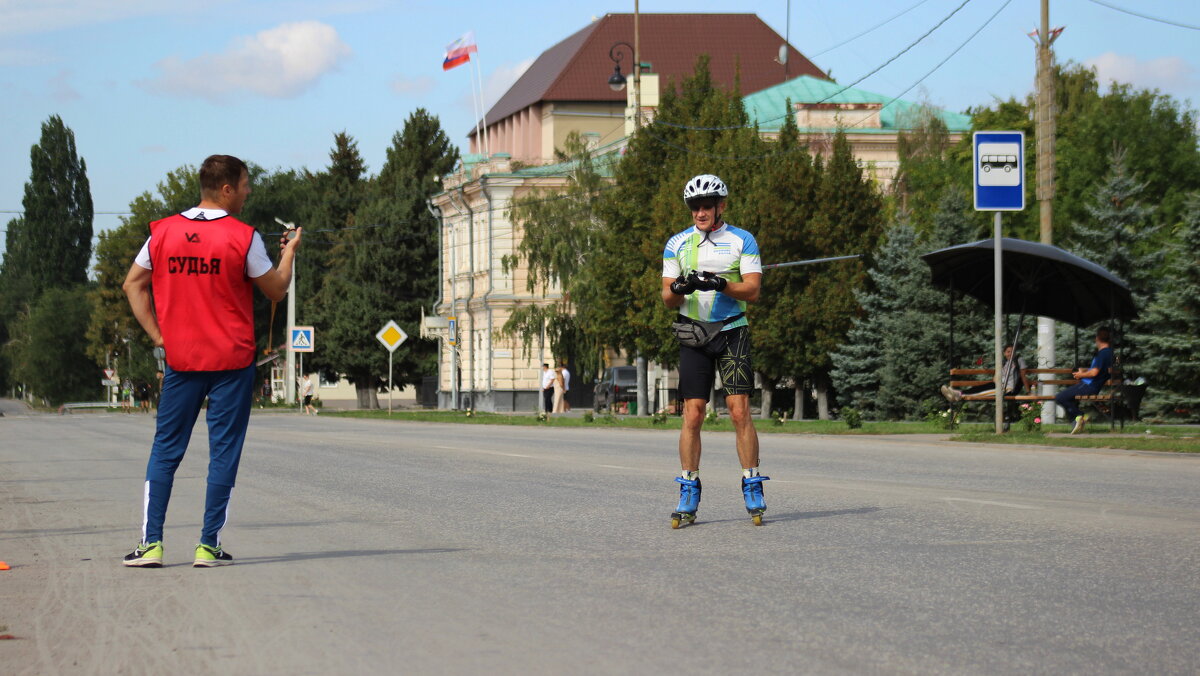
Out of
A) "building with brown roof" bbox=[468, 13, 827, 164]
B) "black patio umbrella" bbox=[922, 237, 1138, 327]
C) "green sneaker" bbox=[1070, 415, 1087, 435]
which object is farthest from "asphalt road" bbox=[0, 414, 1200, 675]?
"building with brown roof" bbox=[468, 13, 827, 164]

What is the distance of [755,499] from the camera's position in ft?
31.1

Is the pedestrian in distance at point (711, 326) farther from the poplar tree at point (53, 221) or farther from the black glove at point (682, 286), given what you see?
the poplar tree at point (53, 221)

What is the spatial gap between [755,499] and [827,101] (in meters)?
59.7

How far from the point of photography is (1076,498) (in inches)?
450

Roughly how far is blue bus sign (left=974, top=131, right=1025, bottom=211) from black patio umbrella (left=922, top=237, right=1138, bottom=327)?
1639 mm

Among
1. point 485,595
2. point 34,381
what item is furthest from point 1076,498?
point 34,381

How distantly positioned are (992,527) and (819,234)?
32.7 m

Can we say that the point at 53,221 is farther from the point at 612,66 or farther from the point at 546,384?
the point at 546,384

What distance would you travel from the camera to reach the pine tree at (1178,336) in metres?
30.0

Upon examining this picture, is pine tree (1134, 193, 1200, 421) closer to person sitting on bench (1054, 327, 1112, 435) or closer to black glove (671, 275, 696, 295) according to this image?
person sitting on bench (1054, 327, 1112, 435)

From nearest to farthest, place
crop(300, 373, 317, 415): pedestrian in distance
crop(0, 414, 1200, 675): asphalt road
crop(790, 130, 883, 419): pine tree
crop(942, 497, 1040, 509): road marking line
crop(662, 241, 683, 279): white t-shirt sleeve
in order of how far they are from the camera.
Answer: crop(0, 414, 1200, 675): asphalt road → crop(662, 241, 683, 279): white t-shirt sleeve → crop(942, 497, 1040, 509): road marking line → crop(790, 130, 883, 419): pine tree → crop(300, 373, 317, 415): pedestrian in distance

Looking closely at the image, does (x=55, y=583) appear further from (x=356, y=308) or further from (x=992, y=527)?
(x=356, y=308)

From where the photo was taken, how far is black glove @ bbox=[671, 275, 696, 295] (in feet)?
30.0

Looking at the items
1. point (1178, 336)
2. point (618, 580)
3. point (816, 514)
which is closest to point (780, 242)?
point (1178, 336)
